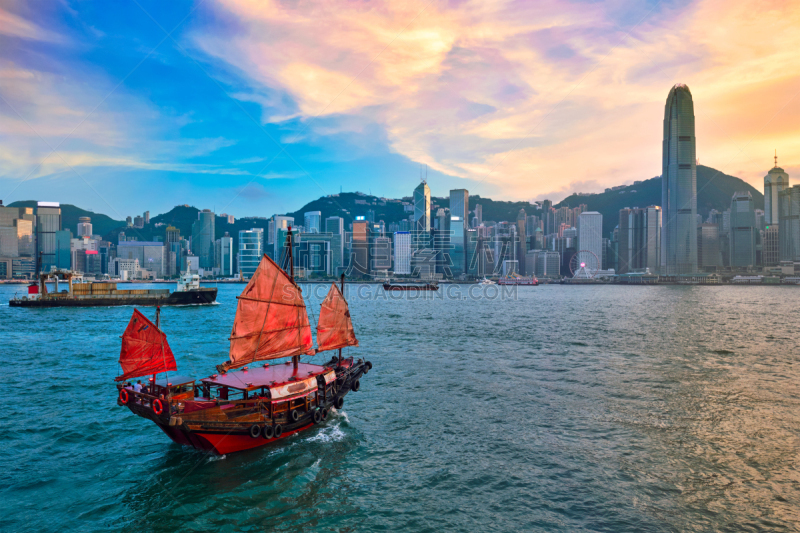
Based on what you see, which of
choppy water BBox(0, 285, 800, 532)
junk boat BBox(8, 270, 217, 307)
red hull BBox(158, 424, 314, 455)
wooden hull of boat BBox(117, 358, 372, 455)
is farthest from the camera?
junk boat BBox(8, 270, 217, 307)

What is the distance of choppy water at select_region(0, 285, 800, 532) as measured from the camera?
53.0ft

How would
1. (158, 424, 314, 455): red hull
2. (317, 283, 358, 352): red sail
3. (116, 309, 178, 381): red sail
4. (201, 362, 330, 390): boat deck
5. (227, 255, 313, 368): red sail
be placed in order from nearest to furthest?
(158, 424, 314, 455): red hull
(116, 309, 178, 381): red sail
(201, 362, 330, 390): boat deck
(227, 255, 313, 368): red sail
(317, 283, 358, 352): red sail

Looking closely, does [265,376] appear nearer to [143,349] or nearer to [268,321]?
[268,321]

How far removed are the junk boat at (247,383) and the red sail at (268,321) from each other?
0.05m

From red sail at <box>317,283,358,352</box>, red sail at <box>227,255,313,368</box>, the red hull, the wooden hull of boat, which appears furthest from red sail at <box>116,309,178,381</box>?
red sail at <box>317,283,358,352</box>

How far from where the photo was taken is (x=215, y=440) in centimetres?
1964

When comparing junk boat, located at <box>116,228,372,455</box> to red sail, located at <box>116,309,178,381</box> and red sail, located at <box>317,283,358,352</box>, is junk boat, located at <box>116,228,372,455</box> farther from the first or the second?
red sail, located at <box>317,283,358,352</box>

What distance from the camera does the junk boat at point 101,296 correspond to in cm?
9081

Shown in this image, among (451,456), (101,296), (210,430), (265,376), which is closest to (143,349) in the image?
(210,430)

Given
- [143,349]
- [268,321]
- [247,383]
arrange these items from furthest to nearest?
[268,321]
[247,383]
[143,349]

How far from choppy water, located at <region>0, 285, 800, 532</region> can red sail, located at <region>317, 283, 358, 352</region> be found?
4.40 metres

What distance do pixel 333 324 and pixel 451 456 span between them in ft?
41.7

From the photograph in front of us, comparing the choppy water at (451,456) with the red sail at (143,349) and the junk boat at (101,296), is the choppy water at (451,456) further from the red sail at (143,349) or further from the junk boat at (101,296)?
the junk boat at (101,296)

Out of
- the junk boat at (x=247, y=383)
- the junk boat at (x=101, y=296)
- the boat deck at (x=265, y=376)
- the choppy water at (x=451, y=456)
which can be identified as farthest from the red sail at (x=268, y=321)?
the junk boat at (x=101, y=296)
